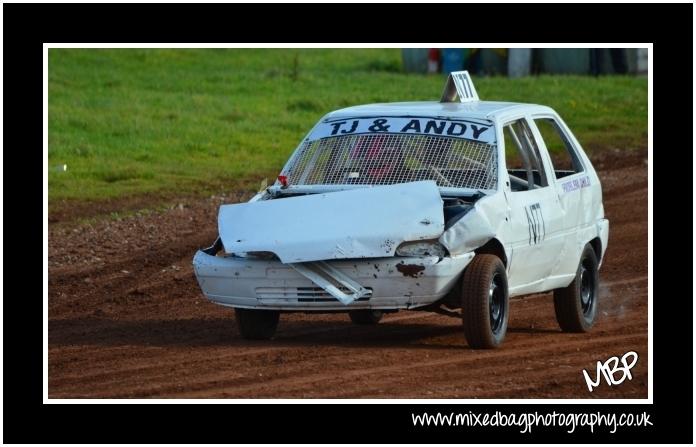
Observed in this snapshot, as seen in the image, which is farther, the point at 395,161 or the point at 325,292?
the point at 395,161

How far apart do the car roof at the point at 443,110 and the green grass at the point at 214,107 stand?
7.70m

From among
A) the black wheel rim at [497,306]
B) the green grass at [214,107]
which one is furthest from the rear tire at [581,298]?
the green grass at [214,107]

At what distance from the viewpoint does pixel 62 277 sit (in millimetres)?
13078

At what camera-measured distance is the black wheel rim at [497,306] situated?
29.6 feet

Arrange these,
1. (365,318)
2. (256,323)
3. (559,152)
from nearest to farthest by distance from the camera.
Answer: (256,323) < (365,318) < (559,152)

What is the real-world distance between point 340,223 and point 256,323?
1.18 m

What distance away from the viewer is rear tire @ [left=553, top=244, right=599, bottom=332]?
33.5ft

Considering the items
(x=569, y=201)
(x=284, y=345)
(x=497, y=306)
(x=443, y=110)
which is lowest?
(x=284, y=345)

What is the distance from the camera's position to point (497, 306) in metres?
9.09

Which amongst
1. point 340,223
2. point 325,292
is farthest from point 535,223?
point 325,292

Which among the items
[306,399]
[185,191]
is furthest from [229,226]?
[185,191]

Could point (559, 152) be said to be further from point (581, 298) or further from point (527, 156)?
point (527, 156)

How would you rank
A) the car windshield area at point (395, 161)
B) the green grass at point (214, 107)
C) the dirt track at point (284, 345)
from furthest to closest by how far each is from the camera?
the green grass at point (214, 107)
the car windshield area at point (395, 161)
the dirt track at point (284, 345)

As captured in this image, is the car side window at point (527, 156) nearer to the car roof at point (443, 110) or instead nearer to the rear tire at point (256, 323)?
the car roof at point (443, 110)
